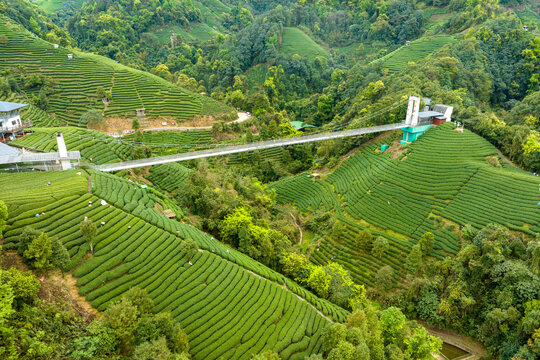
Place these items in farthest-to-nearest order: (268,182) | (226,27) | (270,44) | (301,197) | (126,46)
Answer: (226,27) < (126,46) < (270,44) < (268,182) < (301,197)

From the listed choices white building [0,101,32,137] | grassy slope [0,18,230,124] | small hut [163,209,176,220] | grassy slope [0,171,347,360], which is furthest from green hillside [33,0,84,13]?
small hut [163,209,176,220]

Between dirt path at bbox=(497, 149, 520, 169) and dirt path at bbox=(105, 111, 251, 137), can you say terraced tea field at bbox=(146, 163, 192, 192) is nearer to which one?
dirt path at bbox=(105, 111, 251, 137)

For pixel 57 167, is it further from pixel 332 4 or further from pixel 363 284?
pixel 332 4

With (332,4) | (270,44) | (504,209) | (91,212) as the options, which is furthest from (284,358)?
(332,4)

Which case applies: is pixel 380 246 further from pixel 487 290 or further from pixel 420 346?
pixel 420 346

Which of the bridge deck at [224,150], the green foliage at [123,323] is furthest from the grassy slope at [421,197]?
the green foliage at [123,323]

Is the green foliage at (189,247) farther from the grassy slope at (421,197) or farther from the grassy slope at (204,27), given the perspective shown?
the grassy slope at (204,27)
